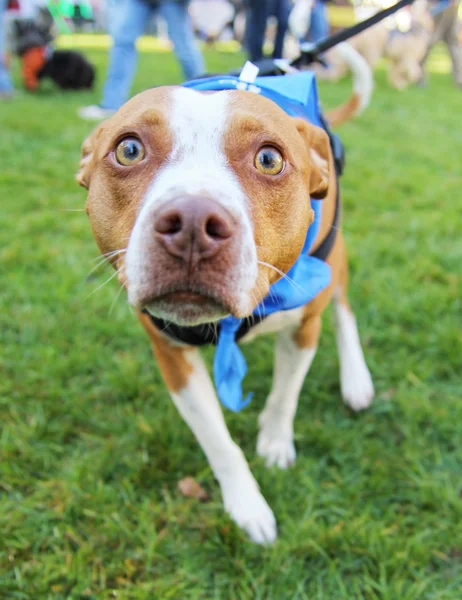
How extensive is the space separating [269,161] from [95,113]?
6977 mm

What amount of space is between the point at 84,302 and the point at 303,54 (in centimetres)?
204

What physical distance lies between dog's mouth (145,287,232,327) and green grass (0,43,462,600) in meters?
0.98

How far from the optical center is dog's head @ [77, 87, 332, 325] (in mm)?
1381

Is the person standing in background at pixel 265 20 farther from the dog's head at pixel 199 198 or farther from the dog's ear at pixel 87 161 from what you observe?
the dog's head at pixel 199 198

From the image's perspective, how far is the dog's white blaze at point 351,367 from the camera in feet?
9.32

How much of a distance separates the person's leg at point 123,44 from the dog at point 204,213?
5.46 m

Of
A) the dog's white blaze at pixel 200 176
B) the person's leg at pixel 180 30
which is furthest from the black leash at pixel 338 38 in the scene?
the person's leg at pixel 180 30

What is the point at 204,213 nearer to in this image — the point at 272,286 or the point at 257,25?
the point at 272,286

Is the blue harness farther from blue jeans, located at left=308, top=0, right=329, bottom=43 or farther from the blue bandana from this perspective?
blue jeans, located at left=308, top=0, right=329, bottom=43

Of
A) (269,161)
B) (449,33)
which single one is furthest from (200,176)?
(449,33)

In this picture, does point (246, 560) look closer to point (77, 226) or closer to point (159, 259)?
point (159, 259)

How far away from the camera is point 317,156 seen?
2012 millimetres

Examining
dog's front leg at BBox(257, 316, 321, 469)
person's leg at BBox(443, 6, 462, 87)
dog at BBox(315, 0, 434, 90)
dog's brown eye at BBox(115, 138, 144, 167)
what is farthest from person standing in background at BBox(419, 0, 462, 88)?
dog's brown eye at BBox(115, 138, 144, 167)

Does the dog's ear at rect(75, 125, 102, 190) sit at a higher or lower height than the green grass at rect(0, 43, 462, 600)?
higher
